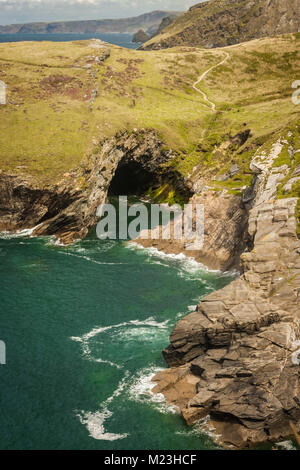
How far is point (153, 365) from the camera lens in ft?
175

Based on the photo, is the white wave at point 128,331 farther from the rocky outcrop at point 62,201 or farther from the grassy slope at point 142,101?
the grassy slope at point 142,101

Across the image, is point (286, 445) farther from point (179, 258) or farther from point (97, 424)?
point (179, 258)

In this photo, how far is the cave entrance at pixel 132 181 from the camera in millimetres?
122438

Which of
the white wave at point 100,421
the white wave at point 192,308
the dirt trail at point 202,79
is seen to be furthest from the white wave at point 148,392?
the dirt trail at point 202,79

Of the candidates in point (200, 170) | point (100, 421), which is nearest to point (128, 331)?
point (100, 421)

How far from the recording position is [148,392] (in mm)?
48688

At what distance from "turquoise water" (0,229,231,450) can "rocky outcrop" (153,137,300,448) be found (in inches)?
116

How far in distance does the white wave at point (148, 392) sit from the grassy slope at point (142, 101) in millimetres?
54028

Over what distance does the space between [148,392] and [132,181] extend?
3240 inches

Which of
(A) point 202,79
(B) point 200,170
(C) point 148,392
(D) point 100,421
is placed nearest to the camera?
(D) point 100,421

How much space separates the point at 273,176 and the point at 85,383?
49.4m

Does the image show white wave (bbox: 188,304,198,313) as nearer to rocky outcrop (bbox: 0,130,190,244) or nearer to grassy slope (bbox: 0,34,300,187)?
rocky outcrop (bbox: 0,130,190,244)

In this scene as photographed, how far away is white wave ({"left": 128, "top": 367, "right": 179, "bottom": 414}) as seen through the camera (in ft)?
153

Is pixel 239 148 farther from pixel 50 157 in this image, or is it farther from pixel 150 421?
pixel 150 421
